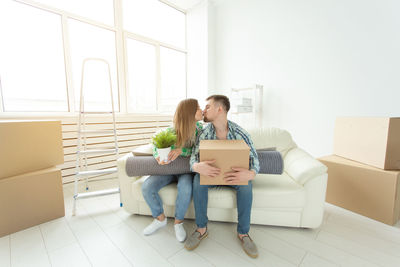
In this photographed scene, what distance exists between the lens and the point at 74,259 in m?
1.07

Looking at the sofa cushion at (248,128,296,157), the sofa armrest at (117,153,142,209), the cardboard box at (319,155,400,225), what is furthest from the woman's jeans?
the cardboard box at (319,155,400,225)

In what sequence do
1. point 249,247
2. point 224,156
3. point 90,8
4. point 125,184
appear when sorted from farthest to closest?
1. point 90,8
2. point 125,184
3. point 249,247
4. point 224,156

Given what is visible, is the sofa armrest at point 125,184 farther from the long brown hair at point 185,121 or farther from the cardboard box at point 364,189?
the cardboard box at point 364,189

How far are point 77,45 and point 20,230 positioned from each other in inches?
84.8

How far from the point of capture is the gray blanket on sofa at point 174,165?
1.24 metres

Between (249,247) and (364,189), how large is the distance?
1116 millimetres

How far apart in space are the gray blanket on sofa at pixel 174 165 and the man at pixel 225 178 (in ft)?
0.36

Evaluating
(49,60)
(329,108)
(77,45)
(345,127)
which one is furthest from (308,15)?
(49,60)

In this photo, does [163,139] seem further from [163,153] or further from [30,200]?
[30,200]

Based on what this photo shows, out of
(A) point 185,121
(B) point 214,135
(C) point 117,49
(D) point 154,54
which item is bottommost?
(B) point 214,135

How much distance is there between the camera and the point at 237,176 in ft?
3.31

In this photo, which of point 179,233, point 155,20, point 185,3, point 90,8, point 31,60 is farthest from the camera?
point 185,3

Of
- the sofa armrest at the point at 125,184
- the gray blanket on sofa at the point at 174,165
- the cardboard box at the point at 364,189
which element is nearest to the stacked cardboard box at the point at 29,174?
the sofa armrest at the point at 125,184

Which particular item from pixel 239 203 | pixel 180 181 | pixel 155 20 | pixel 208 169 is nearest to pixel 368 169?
pixel 239 203
